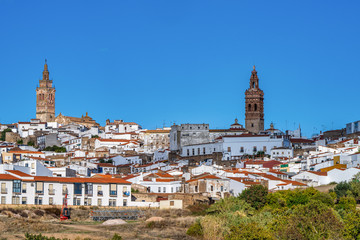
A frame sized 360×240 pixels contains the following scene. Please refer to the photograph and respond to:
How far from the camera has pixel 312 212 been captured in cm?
4156

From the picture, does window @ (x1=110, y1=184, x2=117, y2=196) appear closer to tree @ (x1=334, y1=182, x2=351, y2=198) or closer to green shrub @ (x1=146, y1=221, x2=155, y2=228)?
green shrub @ (x1=146, y1=221, x2=155, y2=228)

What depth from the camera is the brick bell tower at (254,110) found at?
125 m

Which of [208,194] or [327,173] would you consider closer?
[208,194]

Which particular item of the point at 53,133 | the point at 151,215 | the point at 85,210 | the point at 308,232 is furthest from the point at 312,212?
the point at 53,133

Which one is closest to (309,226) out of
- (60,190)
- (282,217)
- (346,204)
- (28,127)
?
(282,217)

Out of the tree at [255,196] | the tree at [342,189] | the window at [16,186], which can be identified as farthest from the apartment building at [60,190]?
the tree at [342,189]

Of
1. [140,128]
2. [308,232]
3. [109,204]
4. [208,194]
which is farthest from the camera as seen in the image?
[140,128]

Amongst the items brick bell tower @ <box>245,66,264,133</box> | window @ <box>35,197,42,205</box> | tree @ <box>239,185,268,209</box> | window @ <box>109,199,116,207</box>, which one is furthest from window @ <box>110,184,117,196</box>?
brick bell tower @ <box>245,66,264,133</box>

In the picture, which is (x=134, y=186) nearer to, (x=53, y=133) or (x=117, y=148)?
(x=117, y=148)

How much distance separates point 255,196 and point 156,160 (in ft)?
147

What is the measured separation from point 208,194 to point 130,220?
1226cm

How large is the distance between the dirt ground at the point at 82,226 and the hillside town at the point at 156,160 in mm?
3256

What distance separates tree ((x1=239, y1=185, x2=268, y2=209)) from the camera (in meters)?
54.5

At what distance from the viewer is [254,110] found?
125938 millimetres
